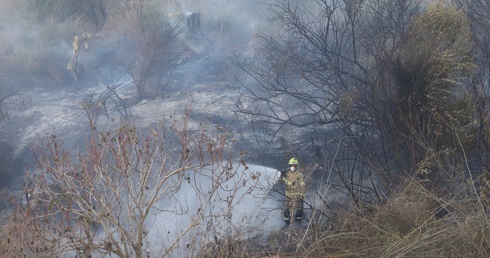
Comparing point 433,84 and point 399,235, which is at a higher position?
point 433,84

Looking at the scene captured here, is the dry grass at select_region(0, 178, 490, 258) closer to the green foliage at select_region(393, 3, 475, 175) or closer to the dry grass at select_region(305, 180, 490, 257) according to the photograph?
the dry grass at select_region(305, 180, 490, 257)

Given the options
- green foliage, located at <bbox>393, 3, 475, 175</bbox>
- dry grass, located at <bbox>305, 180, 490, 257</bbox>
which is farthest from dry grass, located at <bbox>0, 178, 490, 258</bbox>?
green foliage, located at <bbox>393, 3, 475, 175</bbox>

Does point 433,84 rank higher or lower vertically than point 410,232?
higher

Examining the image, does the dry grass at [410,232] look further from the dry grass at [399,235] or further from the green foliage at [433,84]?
the green foliage at [433,84]

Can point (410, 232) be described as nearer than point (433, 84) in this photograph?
Yes

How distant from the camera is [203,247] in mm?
6211

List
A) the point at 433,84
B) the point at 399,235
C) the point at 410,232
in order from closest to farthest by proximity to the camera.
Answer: the point at 410,232 → the point at 399,235 → the point at 433,84

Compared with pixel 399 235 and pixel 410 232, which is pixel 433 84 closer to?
pixel 399 235

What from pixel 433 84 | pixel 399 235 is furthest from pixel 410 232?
pixel 433 84

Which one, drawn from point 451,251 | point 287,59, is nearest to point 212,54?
point 287,59

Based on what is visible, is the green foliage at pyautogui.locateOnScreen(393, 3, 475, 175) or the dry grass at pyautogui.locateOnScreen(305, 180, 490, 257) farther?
the green foliage at pyautogui.locateOnScreen(393, 3, 475, 175)

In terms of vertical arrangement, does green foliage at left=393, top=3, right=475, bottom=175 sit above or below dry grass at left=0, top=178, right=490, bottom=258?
above

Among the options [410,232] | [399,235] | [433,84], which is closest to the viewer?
[410,232]

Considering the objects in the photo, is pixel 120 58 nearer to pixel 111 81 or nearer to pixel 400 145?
pixel 111 81
